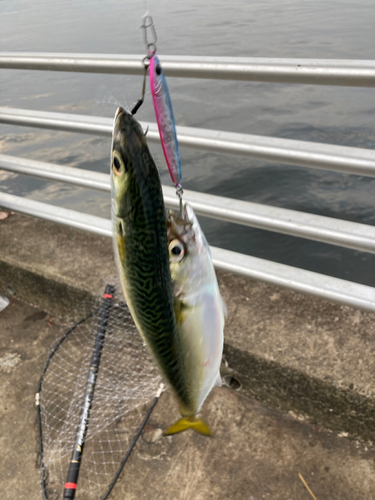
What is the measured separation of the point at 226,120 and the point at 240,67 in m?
7.45

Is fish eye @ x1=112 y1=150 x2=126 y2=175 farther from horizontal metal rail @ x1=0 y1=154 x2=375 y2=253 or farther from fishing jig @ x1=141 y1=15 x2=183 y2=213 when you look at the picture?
horizontal metal rail @ x1=0 y1=154 x2=375 y2=253

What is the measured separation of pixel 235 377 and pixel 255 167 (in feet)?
19.0

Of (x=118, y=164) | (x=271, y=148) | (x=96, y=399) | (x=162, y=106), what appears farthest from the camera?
(x=96, y=399)

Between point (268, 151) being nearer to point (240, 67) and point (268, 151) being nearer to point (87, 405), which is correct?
point (240, 67)

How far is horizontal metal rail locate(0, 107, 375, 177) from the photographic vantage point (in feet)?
6.36

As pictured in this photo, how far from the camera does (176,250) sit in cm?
92

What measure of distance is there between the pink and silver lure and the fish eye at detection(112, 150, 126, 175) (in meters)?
0.18

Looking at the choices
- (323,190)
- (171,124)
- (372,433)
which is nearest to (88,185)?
(171,124)

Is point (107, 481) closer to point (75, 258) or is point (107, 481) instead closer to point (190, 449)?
point (190, 449)

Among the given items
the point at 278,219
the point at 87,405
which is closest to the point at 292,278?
the point at 278,219

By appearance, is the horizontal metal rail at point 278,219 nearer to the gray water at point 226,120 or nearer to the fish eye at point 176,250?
the fish eye at point 176,250

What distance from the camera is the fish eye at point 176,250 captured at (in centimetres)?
91

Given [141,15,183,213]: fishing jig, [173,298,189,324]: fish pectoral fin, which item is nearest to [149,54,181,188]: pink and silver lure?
[141,15,183,213]: fishing jig

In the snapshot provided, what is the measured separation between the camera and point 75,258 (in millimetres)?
3127
